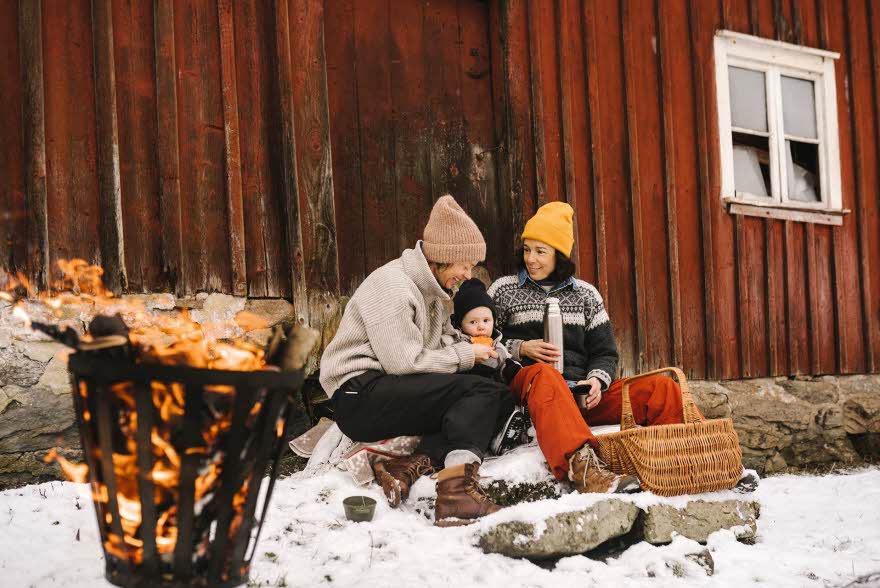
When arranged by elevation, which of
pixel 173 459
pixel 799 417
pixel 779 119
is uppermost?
pixel 779 119

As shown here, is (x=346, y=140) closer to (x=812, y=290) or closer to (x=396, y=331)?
(x=396, y=331)

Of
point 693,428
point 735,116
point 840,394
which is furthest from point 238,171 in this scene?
point 840,394

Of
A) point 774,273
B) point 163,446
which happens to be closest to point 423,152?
point 774,273

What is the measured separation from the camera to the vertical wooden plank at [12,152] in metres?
3.79

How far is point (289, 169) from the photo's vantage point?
14.5 feet

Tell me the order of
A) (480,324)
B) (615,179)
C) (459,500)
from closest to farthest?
(459,500) < (480,324) < (615,179)

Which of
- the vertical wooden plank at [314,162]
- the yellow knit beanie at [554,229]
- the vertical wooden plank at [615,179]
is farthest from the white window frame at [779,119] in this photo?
the vertical wooden plank at [314,162]

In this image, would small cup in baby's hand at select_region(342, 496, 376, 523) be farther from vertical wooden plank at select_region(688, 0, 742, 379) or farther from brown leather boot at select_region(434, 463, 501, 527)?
vertical wooden plank at select_region(688, 0, 742, 379)

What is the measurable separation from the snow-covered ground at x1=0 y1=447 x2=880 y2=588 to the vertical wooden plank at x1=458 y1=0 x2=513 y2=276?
1808mm

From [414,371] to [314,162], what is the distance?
1.58 meters

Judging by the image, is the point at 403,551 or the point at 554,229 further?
the point at 554,229

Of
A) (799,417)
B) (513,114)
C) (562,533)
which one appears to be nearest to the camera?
(562,533)

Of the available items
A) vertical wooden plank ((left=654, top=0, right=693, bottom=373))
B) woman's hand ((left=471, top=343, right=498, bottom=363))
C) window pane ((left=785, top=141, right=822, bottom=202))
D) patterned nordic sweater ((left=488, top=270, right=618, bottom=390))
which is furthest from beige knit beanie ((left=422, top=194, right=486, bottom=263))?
window pane ((left=785, top=141, right=822, bottom=202))

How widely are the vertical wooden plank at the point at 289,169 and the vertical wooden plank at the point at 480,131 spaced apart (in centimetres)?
128
